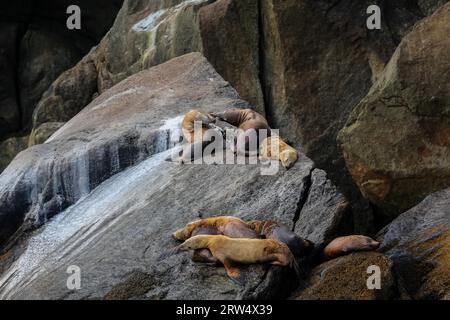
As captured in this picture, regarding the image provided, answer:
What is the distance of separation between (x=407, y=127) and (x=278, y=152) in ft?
7.23

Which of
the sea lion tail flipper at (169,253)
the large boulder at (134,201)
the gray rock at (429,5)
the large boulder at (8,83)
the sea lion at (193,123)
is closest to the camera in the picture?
the large boulder at (134,201)

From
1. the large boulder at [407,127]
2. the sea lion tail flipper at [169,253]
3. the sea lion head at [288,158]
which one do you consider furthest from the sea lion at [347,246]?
the large boulder at [407,127]

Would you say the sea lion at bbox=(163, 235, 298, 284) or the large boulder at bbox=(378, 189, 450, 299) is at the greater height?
the sea lion at bbox=(163, 235, 298, 284)

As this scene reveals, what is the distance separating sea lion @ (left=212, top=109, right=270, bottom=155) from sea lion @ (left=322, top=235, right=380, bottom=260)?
221cm

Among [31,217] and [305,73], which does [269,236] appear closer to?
[31,217]

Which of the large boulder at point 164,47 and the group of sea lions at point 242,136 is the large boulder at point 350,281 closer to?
the group of sea lions at point 242,136

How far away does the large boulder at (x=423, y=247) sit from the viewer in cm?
787

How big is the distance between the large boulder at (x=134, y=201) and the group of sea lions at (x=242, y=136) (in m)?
0.18

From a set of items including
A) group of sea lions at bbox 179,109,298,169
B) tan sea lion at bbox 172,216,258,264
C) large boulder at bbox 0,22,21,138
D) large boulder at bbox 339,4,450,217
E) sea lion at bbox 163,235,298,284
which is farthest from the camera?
large boulder at bbox 0,22,21,138

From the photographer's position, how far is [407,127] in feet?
34.8

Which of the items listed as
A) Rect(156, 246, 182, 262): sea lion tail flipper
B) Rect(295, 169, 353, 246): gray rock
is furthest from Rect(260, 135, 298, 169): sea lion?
Rect(156, 246, 182, 262): sea lion tail flipper

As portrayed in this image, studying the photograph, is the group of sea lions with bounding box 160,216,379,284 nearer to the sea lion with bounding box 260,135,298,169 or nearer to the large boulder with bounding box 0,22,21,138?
the sea lion with bounding box 260,135,298,169

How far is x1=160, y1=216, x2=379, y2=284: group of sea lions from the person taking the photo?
7254 mm
